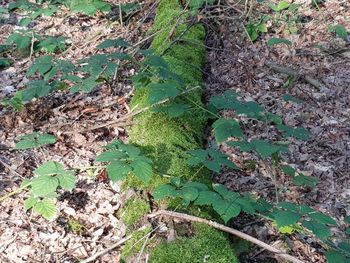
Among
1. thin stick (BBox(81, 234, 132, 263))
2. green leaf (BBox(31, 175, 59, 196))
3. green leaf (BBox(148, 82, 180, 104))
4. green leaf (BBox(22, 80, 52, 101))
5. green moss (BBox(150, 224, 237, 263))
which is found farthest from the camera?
green leaf (BBox(22, 80, 52, 101))

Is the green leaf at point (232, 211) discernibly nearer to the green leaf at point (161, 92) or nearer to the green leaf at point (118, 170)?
the green leaf at point (118, 170)

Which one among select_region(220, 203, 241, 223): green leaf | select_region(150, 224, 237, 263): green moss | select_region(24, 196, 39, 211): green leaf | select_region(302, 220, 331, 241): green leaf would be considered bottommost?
select_region(150, 224, 237, 263): green moss

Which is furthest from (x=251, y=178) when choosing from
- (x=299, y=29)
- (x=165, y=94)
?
(x=299, y=29)

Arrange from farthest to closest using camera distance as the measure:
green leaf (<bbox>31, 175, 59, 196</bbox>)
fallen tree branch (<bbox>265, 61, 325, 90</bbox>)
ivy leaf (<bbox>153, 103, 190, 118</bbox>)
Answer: fallen tree branch (<bbox>265, 61, 325, 90</bbox>) < ivy leaf (<bbox>153, 103, 190, 118</bbox>) < green leaf (<bbox>31, 175, 59, 196</bbox>)

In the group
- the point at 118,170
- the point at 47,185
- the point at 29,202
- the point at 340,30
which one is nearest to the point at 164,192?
the point at 118,170

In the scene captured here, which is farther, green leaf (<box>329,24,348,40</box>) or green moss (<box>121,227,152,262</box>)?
green leaf (<box>329,24,348,40</box>)

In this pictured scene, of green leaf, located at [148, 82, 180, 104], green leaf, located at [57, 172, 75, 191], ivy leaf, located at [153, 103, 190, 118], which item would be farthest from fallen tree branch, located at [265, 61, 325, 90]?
green leaf, located at [57, 172, 75, 191]

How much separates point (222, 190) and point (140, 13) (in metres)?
4.22

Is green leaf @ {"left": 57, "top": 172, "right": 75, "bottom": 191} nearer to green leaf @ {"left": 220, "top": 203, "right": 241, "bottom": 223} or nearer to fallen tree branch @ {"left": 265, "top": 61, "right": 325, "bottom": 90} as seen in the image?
green leaf @ {"left": 220, "top": 203, "right": 241, "bottom": 223}

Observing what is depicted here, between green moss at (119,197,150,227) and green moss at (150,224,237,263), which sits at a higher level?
green moss at (150,224,237,263)

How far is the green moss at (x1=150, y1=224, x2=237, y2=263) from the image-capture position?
2.25m

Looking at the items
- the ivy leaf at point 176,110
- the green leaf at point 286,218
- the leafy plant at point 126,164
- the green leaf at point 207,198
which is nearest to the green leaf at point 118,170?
the leafy plant at point 126,164

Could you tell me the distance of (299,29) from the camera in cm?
561

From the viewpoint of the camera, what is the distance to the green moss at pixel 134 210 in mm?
2621
